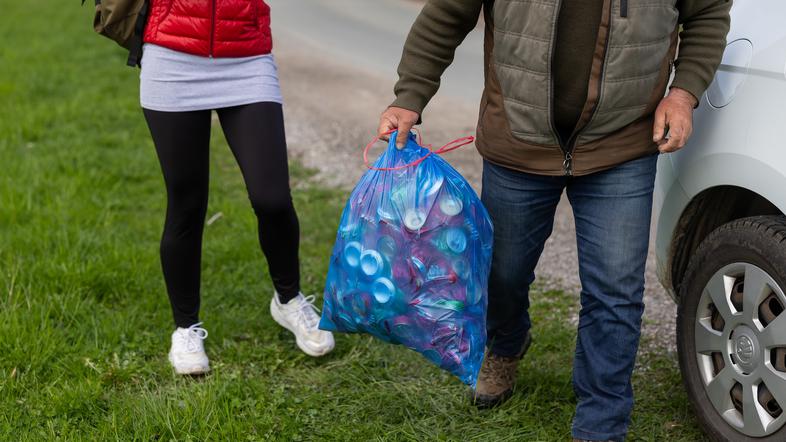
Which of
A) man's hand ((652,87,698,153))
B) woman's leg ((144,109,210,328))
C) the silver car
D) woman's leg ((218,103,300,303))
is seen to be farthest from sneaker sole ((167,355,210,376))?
man's hand ((652,87,698,153))

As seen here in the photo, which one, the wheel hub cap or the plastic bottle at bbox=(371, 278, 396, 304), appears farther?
the plastic bottle at bbox=(371, 278, 396, 304)

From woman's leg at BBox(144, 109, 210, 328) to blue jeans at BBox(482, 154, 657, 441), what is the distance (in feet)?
3.30

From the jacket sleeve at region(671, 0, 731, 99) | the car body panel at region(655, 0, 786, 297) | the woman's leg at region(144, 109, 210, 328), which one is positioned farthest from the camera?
the woman's leg at region(144, 109, 210, 328)

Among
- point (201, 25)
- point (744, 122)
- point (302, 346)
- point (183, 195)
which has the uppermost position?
point (744, 122)

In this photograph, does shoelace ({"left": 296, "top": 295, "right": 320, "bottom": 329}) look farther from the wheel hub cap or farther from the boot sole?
the wheel hub cap

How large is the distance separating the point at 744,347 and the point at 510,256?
28.3 inches

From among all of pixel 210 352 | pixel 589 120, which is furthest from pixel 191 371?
pixel 589 120

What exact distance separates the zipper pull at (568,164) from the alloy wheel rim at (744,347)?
52 centimetres

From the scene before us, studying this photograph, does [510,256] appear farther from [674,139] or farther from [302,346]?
[302,346]

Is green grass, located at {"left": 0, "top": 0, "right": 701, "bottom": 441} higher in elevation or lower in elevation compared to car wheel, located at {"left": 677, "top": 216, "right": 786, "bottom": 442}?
lower

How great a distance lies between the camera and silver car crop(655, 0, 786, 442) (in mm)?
2432

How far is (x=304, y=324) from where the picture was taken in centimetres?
355

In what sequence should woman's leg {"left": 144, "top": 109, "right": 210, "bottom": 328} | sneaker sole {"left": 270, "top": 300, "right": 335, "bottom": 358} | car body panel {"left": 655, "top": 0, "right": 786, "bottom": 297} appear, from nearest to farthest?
car body panel {"left": 655, "top": 0, "right": 786, "bottom": 297} < woman's leg {"left": 144, "top": 109, "right": 210, "bottom": 328} < sneaker sole {"left": 270, "top": 300, "right": 335, "bottom": 358}

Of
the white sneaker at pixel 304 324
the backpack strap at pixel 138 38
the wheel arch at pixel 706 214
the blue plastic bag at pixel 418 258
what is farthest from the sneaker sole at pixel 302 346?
the wheel arch at pixel 706 214
